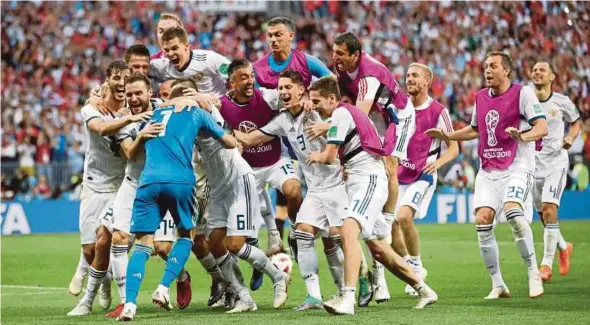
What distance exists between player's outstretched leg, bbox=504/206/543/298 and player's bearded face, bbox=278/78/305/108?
101 inches

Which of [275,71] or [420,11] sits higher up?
[420,11]

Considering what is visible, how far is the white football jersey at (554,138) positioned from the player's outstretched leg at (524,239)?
351cm

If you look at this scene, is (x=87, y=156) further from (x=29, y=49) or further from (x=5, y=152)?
(x=29, y=49)

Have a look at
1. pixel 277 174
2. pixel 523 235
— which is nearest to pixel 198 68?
pixel 277 174

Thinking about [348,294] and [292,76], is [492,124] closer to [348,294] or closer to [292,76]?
[292,76]

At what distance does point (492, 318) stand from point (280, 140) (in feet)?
12.2

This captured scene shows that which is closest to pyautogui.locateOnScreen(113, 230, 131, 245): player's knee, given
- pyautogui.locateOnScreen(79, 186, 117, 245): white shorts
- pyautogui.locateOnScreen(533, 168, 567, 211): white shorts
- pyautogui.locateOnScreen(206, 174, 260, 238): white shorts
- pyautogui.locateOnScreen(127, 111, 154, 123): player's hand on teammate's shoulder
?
pyautogui.locateOnScreen(79, 186, 117, 245): white shorts

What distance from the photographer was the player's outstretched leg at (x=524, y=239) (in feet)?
36.8

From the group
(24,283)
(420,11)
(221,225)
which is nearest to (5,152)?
(24,283)

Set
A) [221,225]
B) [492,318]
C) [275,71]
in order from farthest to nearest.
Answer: [275,71] → [221,225] → [492,318]

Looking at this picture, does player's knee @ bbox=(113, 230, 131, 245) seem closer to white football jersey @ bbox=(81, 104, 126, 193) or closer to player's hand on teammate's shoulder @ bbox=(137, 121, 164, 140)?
white football jersey @ bbox=(81, 104, 126, 193)

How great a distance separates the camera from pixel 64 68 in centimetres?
2977

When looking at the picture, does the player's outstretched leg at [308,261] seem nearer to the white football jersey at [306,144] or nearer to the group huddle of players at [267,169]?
the group huddle of players at [267,169]

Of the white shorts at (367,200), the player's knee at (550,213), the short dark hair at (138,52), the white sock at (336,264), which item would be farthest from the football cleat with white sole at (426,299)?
the player's knee at (550,213)
